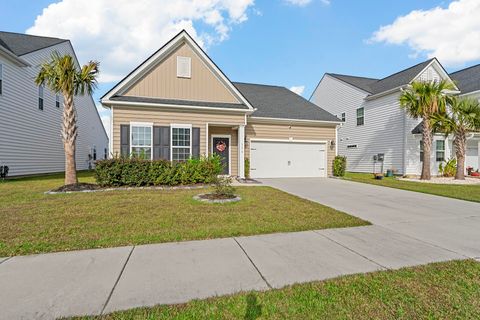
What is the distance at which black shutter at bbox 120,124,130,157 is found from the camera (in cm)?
1099

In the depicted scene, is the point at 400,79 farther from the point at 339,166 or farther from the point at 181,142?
the point at 181,142

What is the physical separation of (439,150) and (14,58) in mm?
27083

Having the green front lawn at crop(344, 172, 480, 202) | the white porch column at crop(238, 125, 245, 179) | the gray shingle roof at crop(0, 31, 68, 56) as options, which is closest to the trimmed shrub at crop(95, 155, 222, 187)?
the white porch column at crop(238, 125, 245, 179)

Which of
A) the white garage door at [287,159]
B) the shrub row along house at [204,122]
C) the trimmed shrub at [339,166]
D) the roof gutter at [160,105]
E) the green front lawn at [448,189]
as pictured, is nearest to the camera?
the green front lawn at [448,189]

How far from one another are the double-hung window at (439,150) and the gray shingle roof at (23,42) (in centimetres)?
2721

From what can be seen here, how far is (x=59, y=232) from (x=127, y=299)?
2894mm

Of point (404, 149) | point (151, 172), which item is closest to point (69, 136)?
point (151, 172)

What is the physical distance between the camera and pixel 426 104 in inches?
549

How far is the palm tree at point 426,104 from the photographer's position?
13924 millimetres

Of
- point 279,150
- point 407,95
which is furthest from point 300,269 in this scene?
point 407,95

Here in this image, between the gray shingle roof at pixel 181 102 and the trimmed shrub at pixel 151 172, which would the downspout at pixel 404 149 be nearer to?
the gray shingle roof at pixel 181 102

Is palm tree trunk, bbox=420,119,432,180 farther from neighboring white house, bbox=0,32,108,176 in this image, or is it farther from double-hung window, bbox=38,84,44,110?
double-hung window, bbox=38,84,44,110

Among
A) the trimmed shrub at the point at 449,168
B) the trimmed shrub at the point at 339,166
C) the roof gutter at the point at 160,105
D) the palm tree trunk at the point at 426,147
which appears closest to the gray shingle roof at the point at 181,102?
the roof gutter at the point at 160,105

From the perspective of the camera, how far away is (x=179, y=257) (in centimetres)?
354
